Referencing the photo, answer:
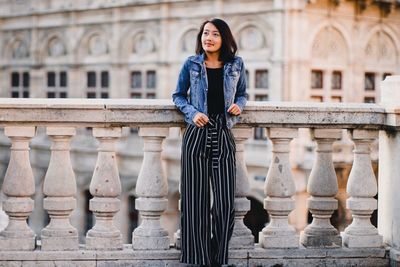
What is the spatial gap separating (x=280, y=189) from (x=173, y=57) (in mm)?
18282

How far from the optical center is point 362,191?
19.1ft

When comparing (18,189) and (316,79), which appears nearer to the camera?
(18,189)

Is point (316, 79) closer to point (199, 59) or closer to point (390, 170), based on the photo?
point (390, 170)

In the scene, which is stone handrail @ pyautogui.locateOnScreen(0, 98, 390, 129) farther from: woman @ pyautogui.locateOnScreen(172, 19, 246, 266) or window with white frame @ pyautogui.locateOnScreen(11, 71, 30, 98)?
window with white frame @ pyautogui.locateOnScreen(11, 71, 30, 98)

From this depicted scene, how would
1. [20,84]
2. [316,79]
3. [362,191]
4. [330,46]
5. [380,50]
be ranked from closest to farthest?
[362,191], [316,79], [330,46], [380,50], [20,84]

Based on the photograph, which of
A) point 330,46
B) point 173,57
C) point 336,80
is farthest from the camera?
point 173,57

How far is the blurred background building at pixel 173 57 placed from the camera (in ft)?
70.2

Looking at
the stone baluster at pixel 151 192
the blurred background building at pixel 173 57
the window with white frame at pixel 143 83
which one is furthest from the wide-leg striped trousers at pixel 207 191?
the window with white frame at pixel 143 83

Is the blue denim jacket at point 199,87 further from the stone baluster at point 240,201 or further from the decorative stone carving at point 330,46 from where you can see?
the decorative stone carving at point 330,46

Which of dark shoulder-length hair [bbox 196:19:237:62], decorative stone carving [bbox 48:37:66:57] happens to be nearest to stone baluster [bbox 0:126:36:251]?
dark shoulder-length hair [bbox 196:19:237:62]

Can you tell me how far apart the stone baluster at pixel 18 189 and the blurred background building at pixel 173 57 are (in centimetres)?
1532

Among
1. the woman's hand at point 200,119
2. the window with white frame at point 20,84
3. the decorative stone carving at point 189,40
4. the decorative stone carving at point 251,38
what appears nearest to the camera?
the woman's hand at point 200,119

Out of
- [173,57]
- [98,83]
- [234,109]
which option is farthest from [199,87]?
[98,83]

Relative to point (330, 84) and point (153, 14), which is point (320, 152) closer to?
point (330, 84)
